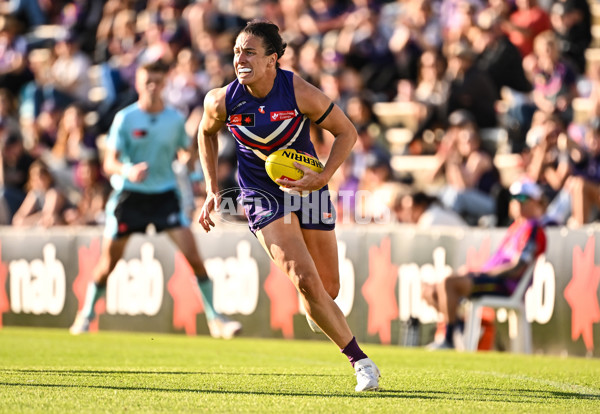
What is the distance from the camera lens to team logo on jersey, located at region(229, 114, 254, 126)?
25.3 ft

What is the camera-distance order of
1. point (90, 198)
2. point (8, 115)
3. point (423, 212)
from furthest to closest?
point (8, 115), point (90, 198), point (423, 212)

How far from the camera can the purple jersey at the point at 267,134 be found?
768 centimetres

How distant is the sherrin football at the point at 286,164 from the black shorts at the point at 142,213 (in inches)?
206

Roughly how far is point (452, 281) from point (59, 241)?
663cm

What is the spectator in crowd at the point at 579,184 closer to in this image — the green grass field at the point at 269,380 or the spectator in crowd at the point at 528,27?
the green grass field at the point at 269,380

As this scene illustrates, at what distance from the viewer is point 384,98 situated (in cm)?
1784

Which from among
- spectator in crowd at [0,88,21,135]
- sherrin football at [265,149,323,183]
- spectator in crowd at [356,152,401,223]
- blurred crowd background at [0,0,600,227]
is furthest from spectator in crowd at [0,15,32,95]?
sherrin football at [265,149,323,183]

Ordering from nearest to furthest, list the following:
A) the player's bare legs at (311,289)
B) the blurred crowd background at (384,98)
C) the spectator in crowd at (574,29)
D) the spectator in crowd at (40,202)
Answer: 1. the player's bare legs at (311,289)
2. the blurred crowd background at (384,98)
3. the spectator in crowd at (574,29)
4. the spectator in crowd at (40,202)

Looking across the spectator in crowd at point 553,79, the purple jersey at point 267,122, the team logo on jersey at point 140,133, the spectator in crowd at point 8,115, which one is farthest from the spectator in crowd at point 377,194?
the spectator in crowd at point 8,115

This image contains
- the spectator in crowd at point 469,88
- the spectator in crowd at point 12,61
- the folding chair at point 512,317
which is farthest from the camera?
the spectator in crowd at point 12,61

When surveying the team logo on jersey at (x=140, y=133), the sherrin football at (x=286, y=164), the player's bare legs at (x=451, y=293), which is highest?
the team logo on jersey at (x=140, y=133)

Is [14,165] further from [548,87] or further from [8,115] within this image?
[548,87]

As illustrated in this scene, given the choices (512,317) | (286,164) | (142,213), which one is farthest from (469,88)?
(286,164)

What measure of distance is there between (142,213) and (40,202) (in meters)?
6.00
